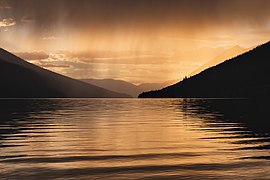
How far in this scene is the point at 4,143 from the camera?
2878 cm

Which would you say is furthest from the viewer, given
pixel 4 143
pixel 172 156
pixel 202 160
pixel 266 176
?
pixel 4 143

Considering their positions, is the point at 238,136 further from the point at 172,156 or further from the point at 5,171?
the point at 5,171

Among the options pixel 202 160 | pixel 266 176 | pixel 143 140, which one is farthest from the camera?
pixel 143 140

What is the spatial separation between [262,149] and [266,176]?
9.16m

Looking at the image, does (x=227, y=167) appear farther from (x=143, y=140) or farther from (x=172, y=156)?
(x=143, y=140)

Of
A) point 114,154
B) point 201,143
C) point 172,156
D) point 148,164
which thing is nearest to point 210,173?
point 148,164

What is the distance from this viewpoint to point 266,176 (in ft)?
55.5

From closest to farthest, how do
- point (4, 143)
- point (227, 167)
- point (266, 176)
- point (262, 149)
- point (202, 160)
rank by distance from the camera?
point (266, 176), point (227, 167), point (202, 160), point (262, 149), point (4, 143)

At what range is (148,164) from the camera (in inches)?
789

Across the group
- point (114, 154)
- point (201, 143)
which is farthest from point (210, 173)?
point (201, 143)

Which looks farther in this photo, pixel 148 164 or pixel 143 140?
pixel 143 140

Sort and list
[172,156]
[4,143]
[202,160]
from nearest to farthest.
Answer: [202,160] → [172,156] → [4,143]

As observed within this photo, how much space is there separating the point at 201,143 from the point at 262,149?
A: 477cm

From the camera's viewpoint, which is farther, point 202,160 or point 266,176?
point 202,160
